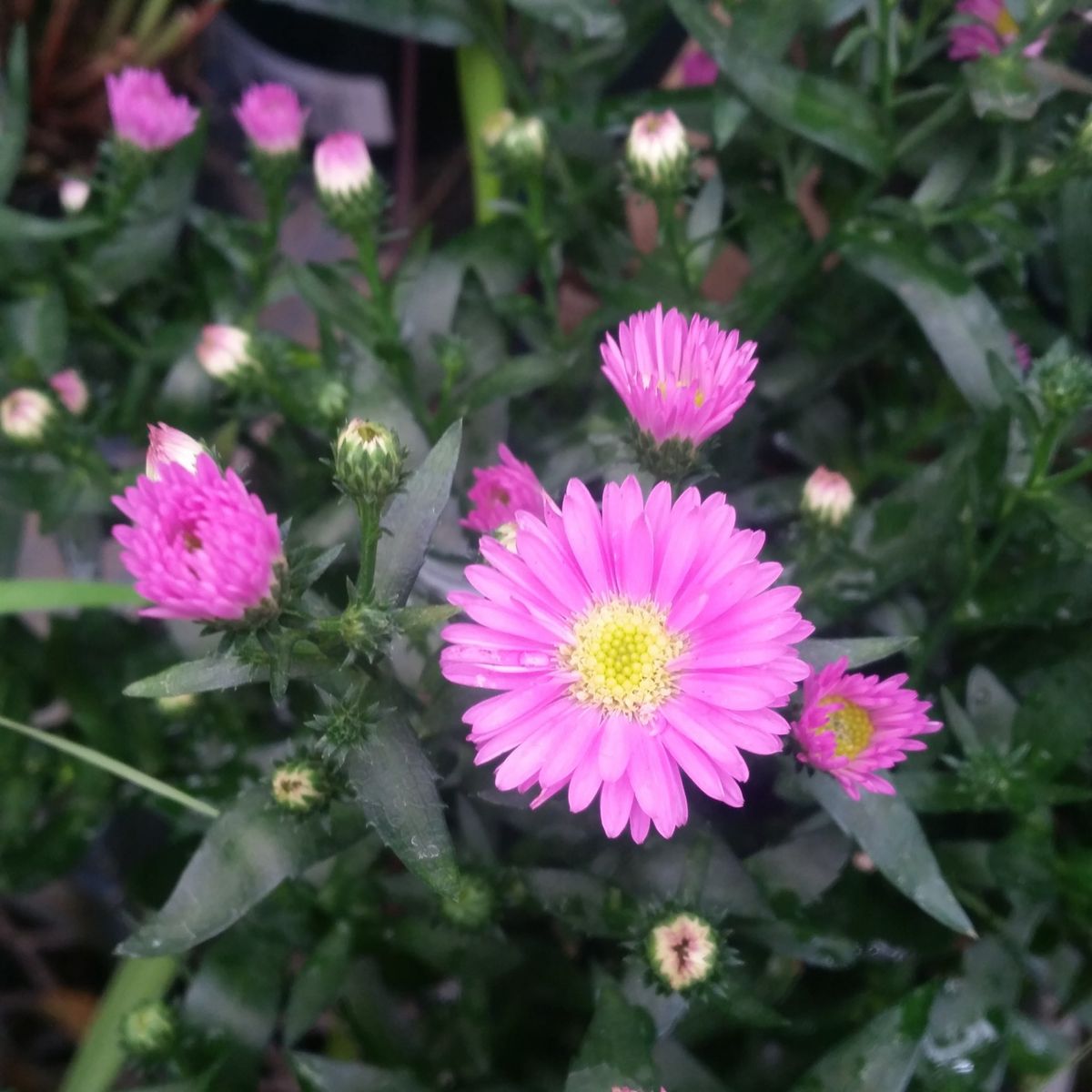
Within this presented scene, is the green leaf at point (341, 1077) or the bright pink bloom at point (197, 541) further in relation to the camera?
the green leaf at point (341, 1077)

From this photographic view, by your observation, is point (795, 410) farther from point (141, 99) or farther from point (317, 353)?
point (141, 99)

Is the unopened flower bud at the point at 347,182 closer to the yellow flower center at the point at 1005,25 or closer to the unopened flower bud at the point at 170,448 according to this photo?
the unopened flower bud at the point at 170,448

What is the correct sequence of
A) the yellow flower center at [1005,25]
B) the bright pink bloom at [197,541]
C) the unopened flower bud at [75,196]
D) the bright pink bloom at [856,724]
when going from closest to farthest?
the bright pink bloom at [197,541] < the bright pink bloom at [856,724] < the yellow flower center at [1005,25] < the unopened flower bud at [75,196]

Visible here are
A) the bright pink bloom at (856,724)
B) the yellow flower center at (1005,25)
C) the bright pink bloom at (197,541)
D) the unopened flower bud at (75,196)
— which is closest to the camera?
the bright pink bloom at (197,541)

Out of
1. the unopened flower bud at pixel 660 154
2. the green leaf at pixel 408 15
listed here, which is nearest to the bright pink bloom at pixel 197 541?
the unopened flower bud at pixel 660 154

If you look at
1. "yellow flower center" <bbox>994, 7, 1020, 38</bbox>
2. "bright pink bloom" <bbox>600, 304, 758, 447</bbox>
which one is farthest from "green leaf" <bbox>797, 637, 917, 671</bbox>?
"yellow flower center" <bbox>994, 7, 1020, 38</bbox>

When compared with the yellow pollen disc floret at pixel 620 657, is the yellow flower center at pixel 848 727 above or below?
→ below

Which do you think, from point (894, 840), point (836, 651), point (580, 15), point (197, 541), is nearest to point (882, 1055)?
point (894, 840)

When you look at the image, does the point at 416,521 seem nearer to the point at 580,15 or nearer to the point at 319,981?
the point at 319,981
